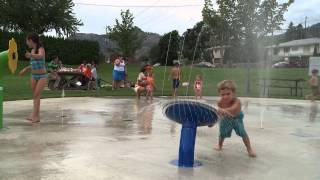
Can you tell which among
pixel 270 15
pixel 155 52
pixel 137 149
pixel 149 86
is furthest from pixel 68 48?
pixel 155 52

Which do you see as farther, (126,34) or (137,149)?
(126,34)

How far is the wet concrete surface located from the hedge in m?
35.2

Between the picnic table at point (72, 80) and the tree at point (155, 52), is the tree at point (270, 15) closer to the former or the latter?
the picnic table at point (72, 80)

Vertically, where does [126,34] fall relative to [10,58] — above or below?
above

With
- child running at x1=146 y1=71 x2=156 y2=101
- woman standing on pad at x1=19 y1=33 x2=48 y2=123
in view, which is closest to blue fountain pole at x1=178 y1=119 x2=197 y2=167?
woman standing on pad at x1=19 y1=33 x2=48 y2=123

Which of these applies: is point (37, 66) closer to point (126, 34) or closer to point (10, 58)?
point (10, 58)

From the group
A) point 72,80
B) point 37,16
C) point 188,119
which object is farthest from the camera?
point 37,16

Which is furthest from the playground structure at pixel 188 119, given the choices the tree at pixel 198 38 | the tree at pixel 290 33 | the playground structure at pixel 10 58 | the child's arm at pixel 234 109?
the tree at pixel 290 33

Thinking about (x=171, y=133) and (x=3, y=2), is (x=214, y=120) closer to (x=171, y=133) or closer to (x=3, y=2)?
(x=171, y=133)

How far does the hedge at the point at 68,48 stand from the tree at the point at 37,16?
8621 mm

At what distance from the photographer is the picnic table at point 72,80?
71.2 feet

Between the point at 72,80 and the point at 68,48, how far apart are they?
2613cm

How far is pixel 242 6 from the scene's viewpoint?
2388cm

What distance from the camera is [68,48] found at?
47.8 meters
